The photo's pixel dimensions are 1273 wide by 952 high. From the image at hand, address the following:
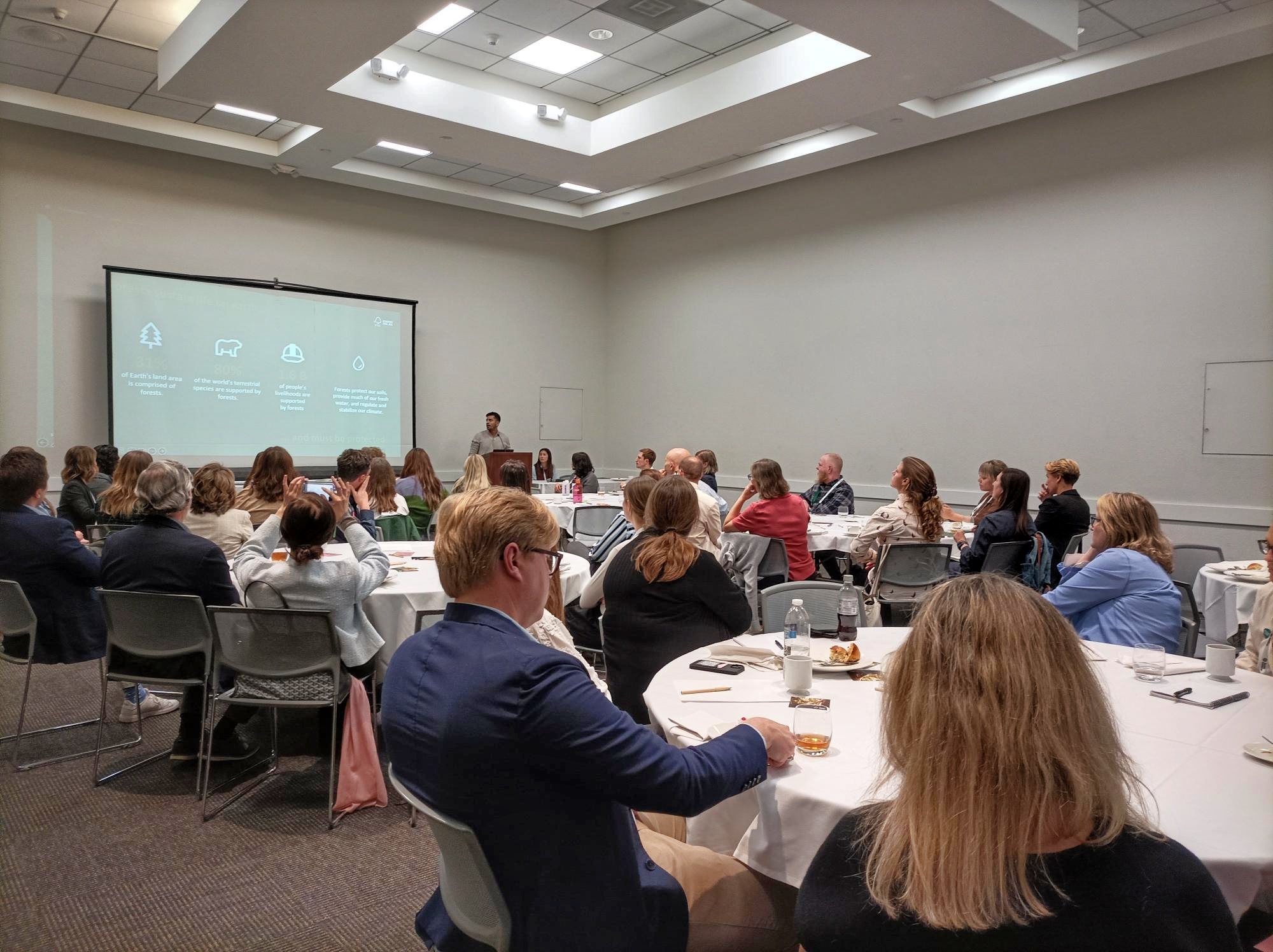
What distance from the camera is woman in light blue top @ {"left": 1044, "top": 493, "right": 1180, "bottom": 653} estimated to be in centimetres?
330

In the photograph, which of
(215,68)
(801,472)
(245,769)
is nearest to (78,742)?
(245,769)

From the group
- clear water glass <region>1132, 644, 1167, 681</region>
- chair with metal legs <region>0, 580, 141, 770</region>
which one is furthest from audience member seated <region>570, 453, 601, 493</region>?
clear water glass <region>1132, 644, 1167, 681</region>

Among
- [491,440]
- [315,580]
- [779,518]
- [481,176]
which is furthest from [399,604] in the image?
[481,176]

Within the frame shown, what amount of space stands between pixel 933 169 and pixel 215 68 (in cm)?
678

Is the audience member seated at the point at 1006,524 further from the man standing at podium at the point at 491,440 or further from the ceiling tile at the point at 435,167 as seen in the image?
the ceiling tile at the point at 435,167

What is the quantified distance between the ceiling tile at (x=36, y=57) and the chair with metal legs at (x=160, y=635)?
19.8 feet

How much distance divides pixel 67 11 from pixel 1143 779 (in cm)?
828

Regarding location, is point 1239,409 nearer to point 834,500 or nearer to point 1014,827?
point 834,500

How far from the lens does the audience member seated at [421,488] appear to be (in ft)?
23.4

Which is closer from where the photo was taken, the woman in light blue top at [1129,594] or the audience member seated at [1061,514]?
the woman in light blue top at [1129,594]

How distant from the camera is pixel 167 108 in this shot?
8.70 m

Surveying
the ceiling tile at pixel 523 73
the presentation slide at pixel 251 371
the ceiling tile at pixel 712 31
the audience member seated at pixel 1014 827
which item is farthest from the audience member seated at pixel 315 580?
the presentation slide at pixel 251 371

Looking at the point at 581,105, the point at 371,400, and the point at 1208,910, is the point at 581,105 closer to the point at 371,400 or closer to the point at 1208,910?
the point at 371,400

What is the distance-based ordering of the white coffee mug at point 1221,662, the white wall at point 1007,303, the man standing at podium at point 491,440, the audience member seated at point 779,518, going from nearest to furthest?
the white coffee mug at point 1221,662
the audience member seated at point 779,518
the white wall at point 1007,303
the man standing at podium at point 491,440
